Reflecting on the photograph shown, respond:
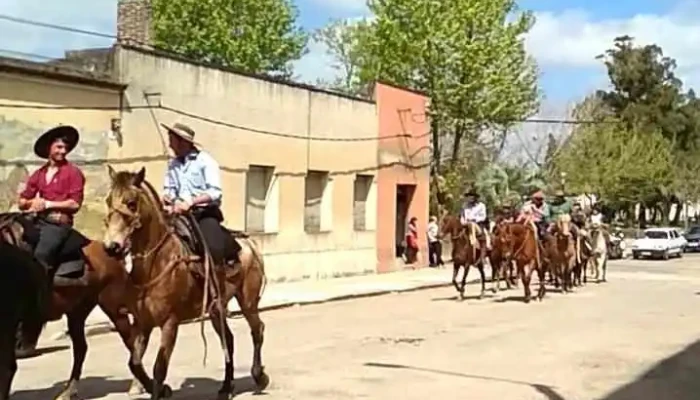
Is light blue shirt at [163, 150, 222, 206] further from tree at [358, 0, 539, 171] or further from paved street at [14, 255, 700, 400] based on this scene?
tree at [358, 0, 539, 171]

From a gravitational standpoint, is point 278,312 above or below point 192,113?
below

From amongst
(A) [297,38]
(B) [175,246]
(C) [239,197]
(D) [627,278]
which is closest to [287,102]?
(C) [239,197]

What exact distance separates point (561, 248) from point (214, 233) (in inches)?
700

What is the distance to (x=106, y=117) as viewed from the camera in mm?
22297

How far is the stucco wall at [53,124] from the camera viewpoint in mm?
19891

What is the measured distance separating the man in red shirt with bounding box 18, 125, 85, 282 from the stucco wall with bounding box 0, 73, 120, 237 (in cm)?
947

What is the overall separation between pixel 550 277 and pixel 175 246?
2110 centimetres

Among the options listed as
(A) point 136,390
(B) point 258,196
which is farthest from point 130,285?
(B) point 258,196

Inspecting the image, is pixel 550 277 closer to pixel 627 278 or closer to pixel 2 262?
pixel 627 278

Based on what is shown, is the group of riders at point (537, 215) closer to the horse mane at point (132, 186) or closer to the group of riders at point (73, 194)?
the group of riders at point (73, 194)

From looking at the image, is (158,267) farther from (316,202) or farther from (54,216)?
(316,202)

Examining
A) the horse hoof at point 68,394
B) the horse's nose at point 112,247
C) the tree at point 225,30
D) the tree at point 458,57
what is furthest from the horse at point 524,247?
the tree at point 225,30

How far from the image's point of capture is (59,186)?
34.9 feet

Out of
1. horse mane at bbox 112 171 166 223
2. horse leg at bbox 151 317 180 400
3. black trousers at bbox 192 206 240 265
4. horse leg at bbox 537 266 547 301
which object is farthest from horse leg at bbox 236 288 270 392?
horse leg at bbox 537 266 547 301
